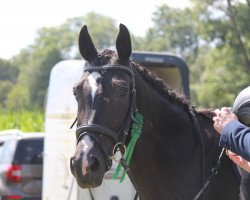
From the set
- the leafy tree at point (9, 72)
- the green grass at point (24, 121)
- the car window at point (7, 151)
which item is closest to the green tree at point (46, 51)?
the leafy tree at point (9, 72)

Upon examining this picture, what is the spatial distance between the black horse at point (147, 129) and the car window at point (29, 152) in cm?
749

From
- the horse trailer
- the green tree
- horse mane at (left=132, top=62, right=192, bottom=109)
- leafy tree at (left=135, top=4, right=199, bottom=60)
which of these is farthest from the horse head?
the green tree

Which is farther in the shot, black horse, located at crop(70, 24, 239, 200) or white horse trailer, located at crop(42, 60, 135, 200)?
white horse trailer, located at crop(42, 60, 135, 200)

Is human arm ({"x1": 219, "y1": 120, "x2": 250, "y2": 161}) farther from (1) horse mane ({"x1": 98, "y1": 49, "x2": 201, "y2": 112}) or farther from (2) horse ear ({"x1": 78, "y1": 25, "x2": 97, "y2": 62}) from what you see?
(2) horse ear ({"x1": 78, "y1": 25, "x2": 97, "y2": 62})

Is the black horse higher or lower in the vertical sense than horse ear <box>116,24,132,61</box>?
lower

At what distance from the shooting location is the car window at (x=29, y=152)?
457 inches

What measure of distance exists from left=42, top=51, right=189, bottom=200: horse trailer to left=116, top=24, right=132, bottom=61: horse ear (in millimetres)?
3436

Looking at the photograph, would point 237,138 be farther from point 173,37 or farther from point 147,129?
point 173,37

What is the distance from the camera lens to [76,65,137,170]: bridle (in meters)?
3.79

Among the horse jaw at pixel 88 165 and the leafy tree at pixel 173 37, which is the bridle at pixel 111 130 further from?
the leafy tree at pixel 173 37

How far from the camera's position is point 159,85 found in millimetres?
4504

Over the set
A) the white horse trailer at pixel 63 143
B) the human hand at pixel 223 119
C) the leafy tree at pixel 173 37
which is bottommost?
the leafy tree at pixel 173 37

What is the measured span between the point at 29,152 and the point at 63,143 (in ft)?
12.8

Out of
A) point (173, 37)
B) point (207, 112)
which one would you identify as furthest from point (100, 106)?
point (173, 37)
